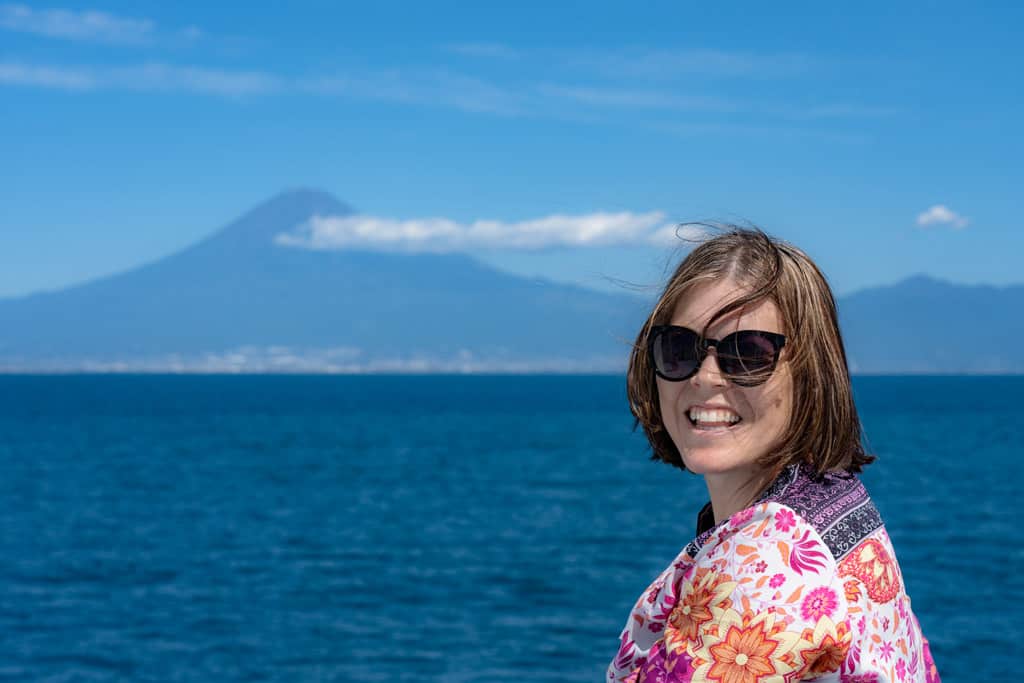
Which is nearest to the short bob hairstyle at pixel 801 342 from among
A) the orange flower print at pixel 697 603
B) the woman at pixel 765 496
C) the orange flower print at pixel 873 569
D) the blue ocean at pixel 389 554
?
the woman at pixel 765 496

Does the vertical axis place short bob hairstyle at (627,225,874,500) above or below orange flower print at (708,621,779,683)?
above

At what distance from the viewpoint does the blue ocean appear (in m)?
18.5

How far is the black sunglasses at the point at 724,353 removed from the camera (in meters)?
1.85

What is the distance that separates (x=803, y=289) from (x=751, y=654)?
1.92ft

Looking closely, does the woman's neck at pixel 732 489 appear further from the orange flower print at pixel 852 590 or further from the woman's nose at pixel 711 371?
the orange flower print at pixel 852 590

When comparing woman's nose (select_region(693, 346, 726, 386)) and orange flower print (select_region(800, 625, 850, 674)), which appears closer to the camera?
orange flower print (select_region(800, 625, 850, 674))

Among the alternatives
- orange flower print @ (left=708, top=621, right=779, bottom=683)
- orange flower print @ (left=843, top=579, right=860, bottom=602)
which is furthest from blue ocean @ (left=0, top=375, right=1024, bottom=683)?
orange flower print @ (left=708, top=621, right=779, bottom=683)

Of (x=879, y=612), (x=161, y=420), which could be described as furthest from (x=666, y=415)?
(x=161, y=420)

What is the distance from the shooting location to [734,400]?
1898 mm

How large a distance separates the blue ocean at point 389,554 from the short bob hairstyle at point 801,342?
11.8 ft

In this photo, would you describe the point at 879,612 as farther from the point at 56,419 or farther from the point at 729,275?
the point at 56,419

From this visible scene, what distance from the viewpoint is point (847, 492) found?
71.0 inches

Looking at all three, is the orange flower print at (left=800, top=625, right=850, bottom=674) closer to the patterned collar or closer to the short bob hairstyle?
the patterned collar

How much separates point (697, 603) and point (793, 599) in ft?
0.48
